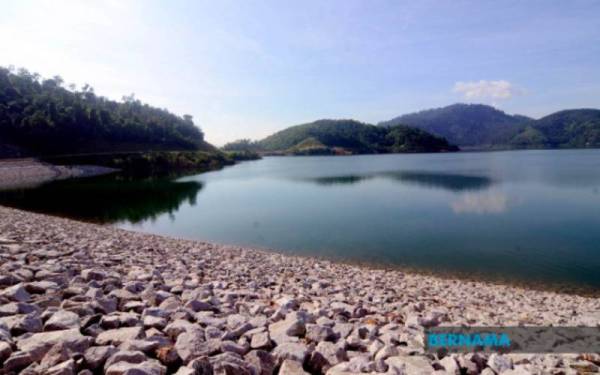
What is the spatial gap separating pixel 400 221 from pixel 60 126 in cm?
9571

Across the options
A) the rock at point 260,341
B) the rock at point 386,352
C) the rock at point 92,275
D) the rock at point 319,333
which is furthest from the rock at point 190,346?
the rock at point 92,275

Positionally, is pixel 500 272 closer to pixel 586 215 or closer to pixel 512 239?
pixel 512 239

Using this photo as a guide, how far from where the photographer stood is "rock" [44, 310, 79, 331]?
3.46 m

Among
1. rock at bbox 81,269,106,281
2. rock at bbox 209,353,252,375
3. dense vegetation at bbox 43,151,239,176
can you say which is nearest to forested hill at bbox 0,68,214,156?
dense vegetation at bbox 43,151,239,176

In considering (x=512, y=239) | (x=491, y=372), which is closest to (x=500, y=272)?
(x=512, y=239)

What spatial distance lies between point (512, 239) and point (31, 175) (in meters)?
71.3

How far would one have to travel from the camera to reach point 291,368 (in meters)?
3.21

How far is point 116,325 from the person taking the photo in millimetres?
3719

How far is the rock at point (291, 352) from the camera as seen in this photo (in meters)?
3.39

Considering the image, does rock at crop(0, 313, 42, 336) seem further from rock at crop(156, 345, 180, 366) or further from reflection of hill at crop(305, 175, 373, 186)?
reflection of hill at crop(305, 175, 373, 186)

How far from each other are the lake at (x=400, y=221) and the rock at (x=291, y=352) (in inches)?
471

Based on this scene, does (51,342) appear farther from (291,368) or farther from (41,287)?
(291,368)

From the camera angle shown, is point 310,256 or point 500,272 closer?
point 500,272

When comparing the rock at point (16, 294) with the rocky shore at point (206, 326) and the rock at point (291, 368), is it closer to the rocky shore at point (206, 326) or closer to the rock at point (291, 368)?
the rocky shore at point (206, 326)
